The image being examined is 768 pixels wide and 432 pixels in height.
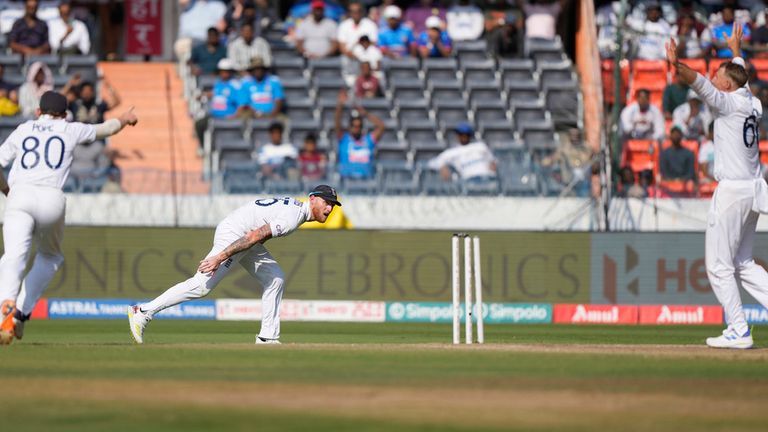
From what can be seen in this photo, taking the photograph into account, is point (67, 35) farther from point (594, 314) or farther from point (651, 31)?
point (594, 314)

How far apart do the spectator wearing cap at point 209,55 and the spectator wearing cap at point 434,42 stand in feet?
11.2

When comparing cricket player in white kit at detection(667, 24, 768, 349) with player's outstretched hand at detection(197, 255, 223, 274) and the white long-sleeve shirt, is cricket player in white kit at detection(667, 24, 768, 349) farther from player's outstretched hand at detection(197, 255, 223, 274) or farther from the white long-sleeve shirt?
the white long-sleeve shirt

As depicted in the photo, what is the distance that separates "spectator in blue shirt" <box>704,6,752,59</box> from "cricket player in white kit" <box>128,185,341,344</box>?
13.7m

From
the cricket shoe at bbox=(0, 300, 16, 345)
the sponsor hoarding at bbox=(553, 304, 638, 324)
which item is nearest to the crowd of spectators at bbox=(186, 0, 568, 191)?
the sponsor hoarding at bbox=(553, 304, 638, 324)

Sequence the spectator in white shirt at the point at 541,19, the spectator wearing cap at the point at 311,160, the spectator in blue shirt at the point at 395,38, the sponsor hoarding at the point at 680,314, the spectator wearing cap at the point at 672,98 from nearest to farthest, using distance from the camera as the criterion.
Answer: the sponsor hoarding at the point at 680,314 < the spectator wearing cap at the point at 311,160 < the spectator wearing cap at the point at 672,98 < the spectator in blue shirt at the point at 395,38 < the spectator in white shirt at the point at 541,19

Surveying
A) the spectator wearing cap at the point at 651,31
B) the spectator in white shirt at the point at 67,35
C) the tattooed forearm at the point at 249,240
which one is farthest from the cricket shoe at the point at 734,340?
the spectator in white shirt at the point at 67,35

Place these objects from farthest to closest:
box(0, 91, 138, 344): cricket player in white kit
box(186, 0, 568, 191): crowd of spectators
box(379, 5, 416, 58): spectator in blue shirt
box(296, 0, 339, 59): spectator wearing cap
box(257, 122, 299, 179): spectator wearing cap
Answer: box(379, 5, 416, 58): spectator in blue shirt < box(296, 0, 339, 59): spectator wearing cap < box(186, 0, 568, 191): crowd of spectators < box(257, 122, 299, 179): spectator wearing cap < box(0, 91, 138, 344): cricket player in white kit

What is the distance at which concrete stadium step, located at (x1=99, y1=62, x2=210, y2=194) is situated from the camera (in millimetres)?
20672

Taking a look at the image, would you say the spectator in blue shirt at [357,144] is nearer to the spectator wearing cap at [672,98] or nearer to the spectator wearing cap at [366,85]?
the spectator wearing cap at [366,85]

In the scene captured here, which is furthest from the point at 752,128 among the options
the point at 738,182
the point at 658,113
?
the point at 658,113

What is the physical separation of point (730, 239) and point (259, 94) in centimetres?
1279

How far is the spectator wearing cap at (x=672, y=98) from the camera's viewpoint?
944 inches

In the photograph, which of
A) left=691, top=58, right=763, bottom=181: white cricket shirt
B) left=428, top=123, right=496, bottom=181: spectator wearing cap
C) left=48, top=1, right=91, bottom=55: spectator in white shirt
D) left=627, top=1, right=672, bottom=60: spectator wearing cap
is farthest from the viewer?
left=627, top=1, right=672, bottom=60: spectator wearing cap

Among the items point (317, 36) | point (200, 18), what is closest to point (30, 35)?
point (200, 18)
